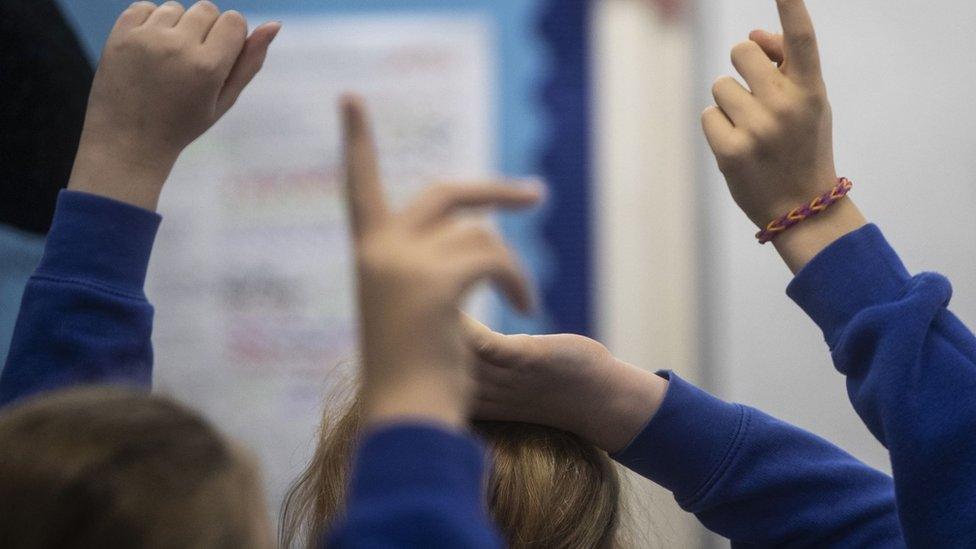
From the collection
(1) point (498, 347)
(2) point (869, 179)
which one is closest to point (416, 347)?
(1) point (498, 347)

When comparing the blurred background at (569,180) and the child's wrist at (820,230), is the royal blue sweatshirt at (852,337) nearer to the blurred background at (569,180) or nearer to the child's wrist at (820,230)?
the child's wrist at (820,230)

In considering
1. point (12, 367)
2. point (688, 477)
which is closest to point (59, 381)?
point (12, 367)

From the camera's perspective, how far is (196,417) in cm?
42

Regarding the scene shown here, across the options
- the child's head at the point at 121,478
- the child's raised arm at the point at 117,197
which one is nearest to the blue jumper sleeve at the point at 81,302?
the child's raised arm at the point at 117,197

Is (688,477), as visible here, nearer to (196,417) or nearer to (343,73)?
(196,417)

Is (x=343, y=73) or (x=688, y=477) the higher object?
(x=343, y=73)

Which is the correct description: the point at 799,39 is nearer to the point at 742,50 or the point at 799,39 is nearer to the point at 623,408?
the point at 742,50

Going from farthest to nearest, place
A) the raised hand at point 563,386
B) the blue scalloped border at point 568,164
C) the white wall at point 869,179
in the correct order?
the blue scalloped border at point 568,164 → the white wall at point 869,179 → the raised hand at point 563,386

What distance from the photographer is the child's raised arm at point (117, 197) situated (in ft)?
1.67

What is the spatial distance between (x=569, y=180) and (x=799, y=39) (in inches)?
35.2

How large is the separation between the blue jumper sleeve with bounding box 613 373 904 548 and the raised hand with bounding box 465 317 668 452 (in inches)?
0.6

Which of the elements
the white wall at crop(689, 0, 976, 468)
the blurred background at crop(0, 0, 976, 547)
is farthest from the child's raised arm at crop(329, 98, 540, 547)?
the white wall at crop(689, 0, 976, 468)

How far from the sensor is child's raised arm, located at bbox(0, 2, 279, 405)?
1.67 feet

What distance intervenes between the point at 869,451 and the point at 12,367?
100cm
